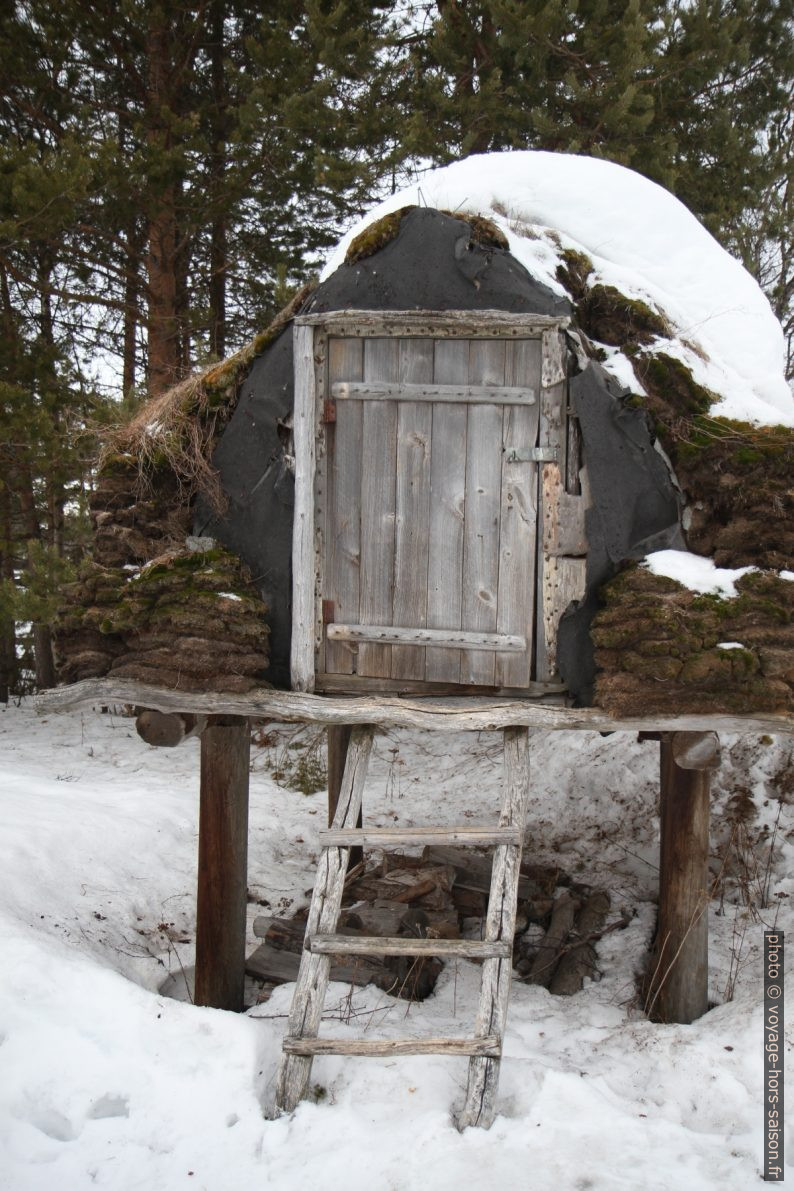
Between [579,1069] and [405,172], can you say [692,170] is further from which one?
[579,1069]

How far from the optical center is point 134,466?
4879 mm

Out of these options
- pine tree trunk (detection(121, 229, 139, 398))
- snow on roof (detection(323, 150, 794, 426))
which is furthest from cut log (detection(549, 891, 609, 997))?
pine tree trunk (detection(121, 229, 139, 398))

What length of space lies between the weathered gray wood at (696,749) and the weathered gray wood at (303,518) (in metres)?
1.89

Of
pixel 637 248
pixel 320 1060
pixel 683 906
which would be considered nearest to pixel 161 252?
pixel 637 248

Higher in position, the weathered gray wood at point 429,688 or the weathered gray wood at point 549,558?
the weathered gray wood at point 549,558

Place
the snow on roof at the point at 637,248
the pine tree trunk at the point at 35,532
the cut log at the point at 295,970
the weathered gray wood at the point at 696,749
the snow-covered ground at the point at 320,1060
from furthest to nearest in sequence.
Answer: the pine tree trunk at the point at 35,532
the cut log at the point at 295,970
the snow on roof at the point at 637,248
the weathered gray wood at the point at 696,749
the snow-covered ground at the point at 320,1060

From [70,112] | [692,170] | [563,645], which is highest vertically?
[70,112]

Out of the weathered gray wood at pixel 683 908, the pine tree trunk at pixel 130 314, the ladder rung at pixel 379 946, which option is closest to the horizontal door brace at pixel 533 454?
the weathered gray wood at pixel 683 908

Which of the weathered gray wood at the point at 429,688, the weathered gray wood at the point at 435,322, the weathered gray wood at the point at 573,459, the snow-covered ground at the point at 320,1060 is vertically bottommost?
the snow-covered ground at the point at 320,1060

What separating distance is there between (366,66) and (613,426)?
6.67m

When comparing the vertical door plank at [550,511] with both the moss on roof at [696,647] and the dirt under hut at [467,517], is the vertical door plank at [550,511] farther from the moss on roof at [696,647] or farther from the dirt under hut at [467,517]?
the moss on roof at [696,647]

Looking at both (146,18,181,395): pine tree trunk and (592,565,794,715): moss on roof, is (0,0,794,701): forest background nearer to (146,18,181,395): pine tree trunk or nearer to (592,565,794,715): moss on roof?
(146,18,181,395): pine tree trunk

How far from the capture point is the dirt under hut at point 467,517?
4.22 meters

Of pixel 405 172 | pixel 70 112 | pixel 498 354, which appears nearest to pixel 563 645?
pixel 498 354
